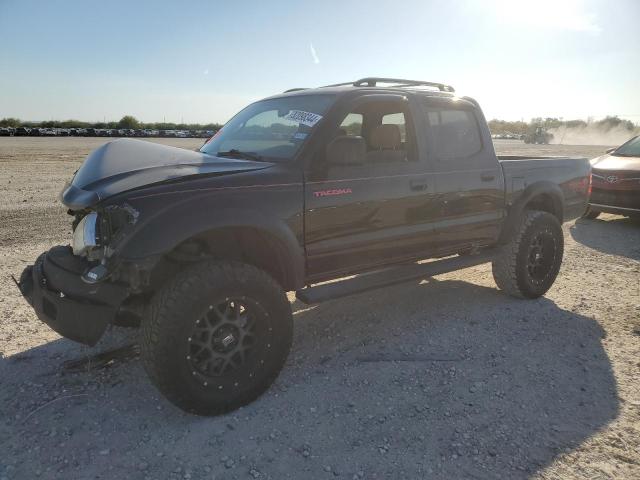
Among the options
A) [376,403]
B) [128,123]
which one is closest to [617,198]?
[376,403]

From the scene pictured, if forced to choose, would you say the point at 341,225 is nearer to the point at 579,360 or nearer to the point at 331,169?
the point at 331,169

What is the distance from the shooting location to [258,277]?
117 inches

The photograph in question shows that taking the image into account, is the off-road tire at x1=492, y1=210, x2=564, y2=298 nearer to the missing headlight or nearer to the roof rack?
the roof rack

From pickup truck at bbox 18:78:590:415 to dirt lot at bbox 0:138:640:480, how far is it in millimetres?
352

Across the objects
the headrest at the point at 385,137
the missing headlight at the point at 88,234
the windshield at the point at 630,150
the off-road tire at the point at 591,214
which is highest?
the headrest at the point at 385,137

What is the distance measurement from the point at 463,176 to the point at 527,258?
1.23 m

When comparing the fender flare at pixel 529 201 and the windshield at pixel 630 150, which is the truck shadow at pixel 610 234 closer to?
the windshield at pixel 630 150

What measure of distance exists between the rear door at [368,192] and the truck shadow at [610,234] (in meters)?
4.43

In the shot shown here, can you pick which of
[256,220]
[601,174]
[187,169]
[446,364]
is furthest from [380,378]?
[601,174]

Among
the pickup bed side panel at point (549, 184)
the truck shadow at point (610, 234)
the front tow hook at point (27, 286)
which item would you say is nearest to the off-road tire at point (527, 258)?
the pickup bed side panel at point (549, 184)

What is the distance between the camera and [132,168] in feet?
9.91

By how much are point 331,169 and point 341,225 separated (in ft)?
1.31

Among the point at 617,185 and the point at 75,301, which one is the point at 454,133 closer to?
the point at 75,301

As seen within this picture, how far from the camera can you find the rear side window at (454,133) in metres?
4.22
